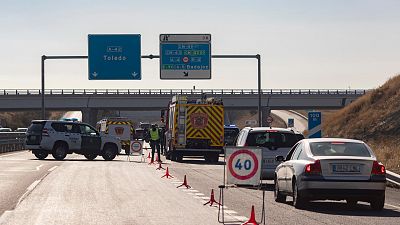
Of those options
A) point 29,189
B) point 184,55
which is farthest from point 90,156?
point 29,189

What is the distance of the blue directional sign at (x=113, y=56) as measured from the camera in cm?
5212

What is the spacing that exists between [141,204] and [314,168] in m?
3.55

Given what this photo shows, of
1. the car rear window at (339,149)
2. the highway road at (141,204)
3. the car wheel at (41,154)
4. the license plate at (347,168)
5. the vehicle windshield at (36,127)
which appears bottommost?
the highway road at (141,204)

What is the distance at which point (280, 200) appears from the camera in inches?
784

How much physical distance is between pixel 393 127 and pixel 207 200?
35.9 metres

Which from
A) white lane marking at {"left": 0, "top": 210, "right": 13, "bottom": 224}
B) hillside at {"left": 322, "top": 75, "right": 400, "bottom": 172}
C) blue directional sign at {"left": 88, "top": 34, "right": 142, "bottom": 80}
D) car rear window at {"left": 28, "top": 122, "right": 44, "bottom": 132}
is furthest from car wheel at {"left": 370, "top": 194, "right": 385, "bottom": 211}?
blue directional sign at {"left": 88, "top": 34, "right": 142, "bottom": 80}

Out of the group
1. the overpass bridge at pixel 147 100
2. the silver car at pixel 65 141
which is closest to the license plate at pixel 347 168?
the silver car at pixel 65 141

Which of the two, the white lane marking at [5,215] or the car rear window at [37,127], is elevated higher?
the car rear window at [37,127]

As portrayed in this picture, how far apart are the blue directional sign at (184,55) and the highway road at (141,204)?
24.2 meters

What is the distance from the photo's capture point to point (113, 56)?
2063 inches

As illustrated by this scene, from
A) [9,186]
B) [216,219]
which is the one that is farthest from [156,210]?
[9,186]

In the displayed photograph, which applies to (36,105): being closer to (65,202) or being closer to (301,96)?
(301,96)

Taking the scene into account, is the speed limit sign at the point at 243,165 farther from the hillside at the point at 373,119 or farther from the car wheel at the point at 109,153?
the hillside at the point at 373,119

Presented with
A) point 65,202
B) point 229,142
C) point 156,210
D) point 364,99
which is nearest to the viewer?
point 156,210
